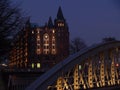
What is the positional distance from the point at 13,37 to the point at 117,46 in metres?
18.9

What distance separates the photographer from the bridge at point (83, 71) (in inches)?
1100

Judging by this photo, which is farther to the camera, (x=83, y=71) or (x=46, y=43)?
(x=46, y=43)

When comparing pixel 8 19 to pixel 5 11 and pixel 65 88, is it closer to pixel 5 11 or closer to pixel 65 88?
pixel 5 11

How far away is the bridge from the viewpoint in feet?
91.7

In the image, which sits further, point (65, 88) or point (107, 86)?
point (107, 86)

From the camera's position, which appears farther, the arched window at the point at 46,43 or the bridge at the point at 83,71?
the arched window at the point at 46,43

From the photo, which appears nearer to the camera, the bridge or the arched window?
the bridge

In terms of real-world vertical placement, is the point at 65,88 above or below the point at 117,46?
below

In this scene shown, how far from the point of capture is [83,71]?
36.2 metres

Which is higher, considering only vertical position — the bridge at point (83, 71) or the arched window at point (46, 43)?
the arched window at point (46, 43)

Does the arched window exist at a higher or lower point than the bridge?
higher

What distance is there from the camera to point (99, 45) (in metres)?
33.8

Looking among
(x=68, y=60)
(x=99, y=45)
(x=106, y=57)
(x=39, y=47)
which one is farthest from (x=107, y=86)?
(x=39, y=47)

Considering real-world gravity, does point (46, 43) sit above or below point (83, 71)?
above
